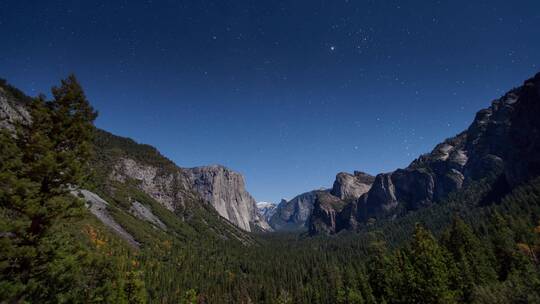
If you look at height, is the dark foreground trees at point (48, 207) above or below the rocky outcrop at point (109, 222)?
below

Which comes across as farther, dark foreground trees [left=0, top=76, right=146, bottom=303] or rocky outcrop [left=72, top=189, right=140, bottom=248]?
rocky outcrop [left=72, top=189, right=140, bottom=248]

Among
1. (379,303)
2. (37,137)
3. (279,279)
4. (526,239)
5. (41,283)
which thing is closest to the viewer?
(41,283)

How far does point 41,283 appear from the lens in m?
11.2

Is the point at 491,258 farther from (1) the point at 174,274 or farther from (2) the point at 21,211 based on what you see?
(1) the point at 174,274

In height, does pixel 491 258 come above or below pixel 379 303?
above

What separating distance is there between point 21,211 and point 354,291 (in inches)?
2912

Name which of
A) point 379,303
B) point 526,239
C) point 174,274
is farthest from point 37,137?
point 174,274

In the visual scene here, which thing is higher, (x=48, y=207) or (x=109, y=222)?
(x=109, y=222)

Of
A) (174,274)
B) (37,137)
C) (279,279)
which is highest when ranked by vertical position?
(37,137)

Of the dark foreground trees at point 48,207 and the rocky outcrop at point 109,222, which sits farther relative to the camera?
the rocky outcrop at point 109,222

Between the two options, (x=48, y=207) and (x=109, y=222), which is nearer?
(x=48, y=207)

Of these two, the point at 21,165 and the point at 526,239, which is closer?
the point at 21,165

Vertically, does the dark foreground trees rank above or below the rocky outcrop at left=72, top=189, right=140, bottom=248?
below

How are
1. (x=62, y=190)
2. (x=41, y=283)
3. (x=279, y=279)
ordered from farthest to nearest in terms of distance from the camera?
(x=279, y=279) < (x=62, y=190) < (x=41, y=283)
